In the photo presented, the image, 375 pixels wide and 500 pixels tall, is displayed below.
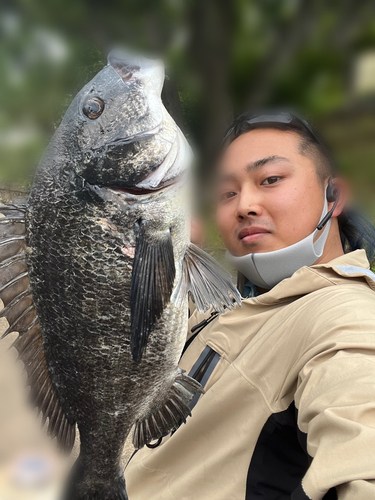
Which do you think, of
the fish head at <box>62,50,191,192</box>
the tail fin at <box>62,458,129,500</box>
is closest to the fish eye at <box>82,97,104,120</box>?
the fish head at <box>62,50,191,192</box>

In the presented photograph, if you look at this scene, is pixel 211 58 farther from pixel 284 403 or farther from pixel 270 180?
pixel 284 403

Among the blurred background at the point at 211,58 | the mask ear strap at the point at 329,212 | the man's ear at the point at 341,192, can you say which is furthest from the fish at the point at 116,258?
the blurred background at the point at 211,58

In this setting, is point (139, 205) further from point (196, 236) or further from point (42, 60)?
point (42, 60)

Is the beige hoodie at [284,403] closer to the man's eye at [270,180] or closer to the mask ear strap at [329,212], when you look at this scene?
the mask ear strap at [329,212]

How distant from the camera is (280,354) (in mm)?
853

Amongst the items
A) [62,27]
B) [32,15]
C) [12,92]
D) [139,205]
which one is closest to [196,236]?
[139,205]

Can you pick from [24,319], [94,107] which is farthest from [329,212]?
[24,319]

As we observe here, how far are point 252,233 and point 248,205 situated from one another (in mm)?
96

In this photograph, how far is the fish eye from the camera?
37.9 inches

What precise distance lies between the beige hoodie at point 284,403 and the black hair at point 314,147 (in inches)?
11.5

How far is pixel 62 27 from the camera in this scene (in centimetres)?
624

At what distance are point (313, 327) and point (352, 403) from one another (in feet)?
0.70

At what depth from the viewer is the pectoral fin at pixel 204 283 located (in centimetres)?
94

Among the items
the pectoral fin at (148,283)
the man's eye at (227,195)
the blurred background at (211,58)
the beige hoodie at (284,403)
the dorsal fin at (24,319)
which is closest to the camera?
the beige hoodie at (284,403)
